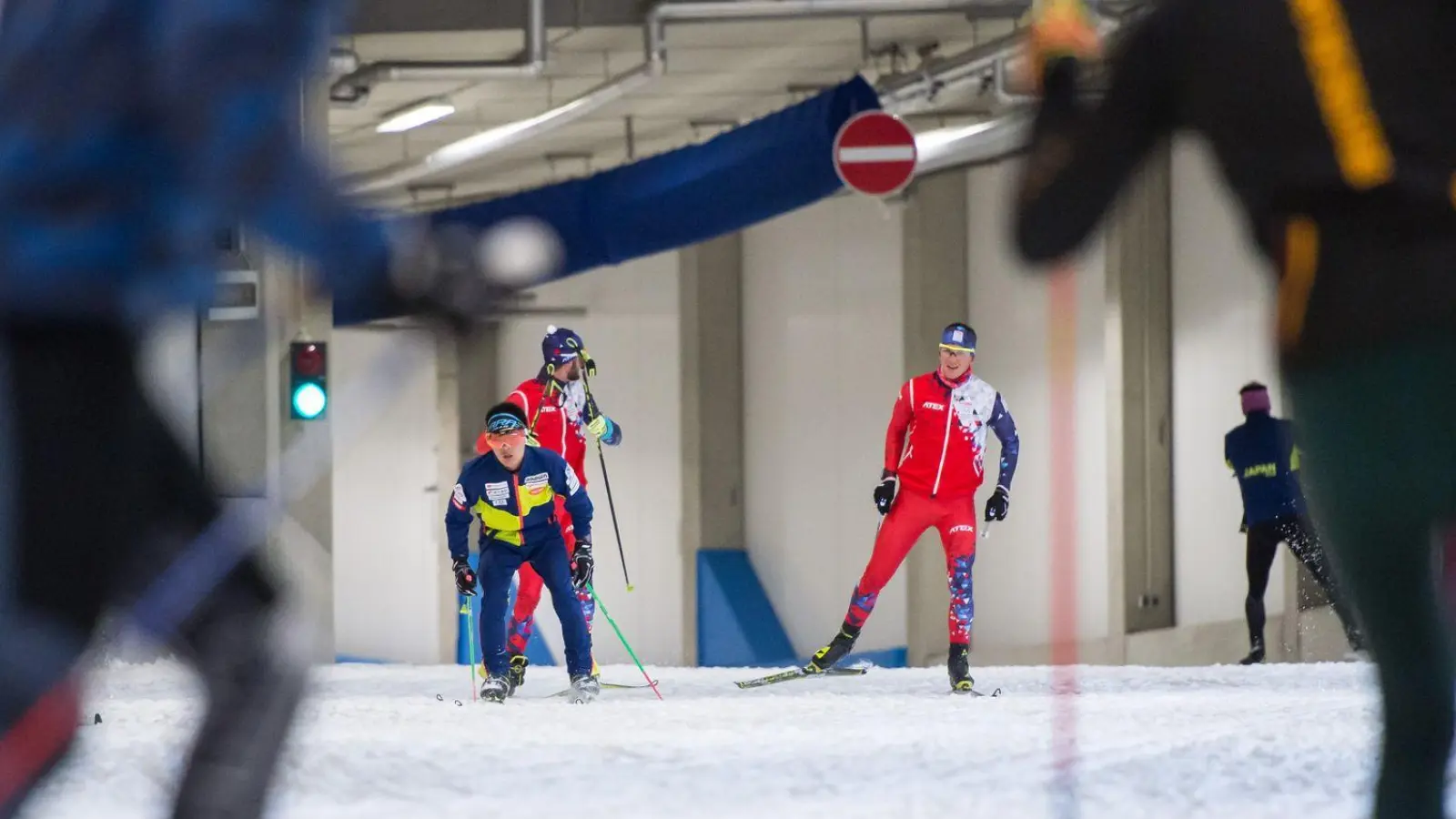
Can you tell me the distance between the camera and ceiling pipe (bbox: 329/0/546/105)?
12.8m

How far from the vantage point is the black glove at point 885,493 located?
9.94 meters

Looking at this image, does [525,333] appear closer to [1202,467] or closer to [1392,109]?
[1202,467]

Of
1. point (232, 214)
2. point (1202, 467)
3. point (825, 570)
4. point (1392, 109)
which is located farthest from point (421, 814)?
point (825, 570)

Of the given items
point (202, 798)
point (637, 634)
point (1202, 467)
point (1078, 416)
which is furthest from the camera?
point (637, 634)

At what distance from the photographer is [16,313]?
2.39 meters

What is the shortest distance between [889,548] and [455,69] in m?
5.08

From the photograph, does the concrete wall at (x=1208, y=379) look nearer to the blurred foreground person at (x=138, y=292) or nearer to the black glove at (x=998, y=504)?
the black glove at (x=998, y=504)

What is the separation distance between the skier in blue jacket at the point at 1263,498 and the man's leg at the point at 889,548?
142 inches

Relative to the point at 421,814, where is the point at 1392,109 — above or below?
above

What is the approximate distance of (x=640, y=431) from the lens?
2355 centimetres

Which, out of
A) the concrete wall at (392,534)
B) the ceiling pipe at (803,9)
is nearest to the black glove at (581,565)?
the ceiling pipe at (803,9)

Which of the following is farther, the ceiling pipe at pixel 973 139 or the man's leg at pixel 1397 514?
the ceiling pipe at pixel 973 139

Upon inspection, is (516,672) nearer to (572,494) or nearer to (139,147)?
(572,494)

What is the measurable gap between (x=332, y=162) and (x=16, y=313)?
40cm
